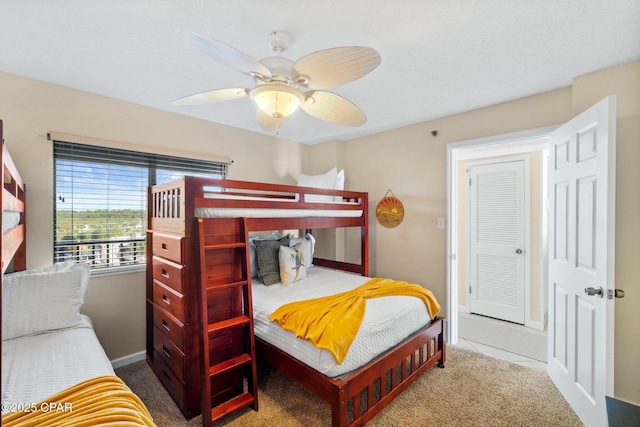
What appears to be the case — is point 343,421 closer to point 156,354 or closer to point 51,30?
point 156,354

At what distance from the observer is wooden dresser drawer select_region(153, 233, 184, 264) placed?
2145mm

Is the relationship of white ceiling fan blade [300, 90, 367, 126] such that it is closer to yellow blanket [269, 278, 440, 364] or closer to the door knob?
yellow blanket [269, 278, 440, 364]

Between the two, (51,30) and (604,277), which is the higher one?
(51,30)

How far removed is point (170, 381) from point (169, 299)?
638mm

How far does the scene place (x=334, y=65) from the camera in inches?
58.2

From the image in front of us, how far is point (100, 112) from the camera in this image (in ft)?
8.71

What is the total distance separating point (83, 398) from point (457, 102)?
3.40 m

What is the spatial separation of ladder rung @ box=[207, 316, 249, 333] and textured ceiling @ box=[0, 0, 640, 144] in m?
1.82

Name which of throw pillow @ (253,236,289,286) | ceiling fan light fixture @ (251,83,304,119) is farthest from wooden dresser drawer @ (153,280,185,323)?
ceiling fan light fixture @ (251,83,304,119)

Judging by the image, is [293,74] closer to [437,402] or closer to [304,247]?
[304,247]

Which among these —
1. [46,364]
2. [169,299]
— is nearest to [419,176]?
[169,299]

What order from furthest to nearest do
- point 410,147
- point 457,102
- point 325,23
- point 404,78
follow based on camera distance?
point 410,147, point 457,102, point 404,78, point 325,23

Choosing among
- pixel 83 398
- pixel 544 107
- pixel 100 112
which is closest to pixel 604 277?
pixel 544 107

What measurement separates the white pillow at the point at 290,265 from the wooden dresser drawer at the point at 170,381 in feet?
3.77
